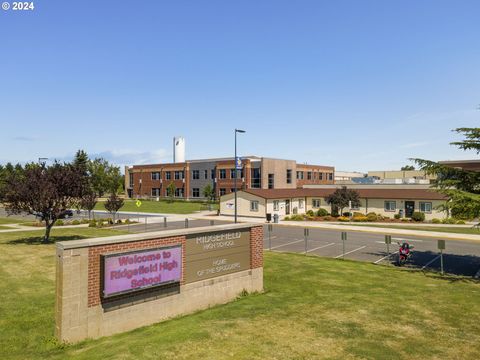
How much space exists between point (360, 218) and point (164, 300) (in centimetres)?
4005

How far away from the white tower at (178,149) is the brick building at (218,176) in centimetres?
938

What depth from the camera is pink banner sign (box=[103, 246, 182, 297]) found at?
33.3 feet

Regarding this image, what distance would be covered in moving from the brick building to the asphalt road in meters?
35.2

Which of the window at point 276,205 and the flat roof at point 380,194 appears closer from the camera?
the flat roof at point 380,194

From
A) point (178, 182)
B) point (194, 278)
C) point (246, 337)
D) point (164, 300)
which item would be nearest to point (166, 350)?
point (246, 337)

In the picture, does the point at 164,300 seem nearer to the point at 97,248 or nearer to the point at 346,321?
the point at 97,248

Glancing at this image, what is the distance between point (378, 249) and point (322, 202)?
2914 cm

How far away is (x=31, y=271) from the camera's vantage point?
17.5 metres

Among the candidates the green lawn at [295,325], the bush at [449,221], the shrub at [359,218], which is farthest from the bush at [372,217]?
the green lawn at [295,325]

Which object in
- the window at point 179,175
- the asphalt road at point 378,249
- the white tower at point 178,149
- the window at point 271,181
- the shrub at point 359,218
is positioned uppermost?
the white tower at point 178,149

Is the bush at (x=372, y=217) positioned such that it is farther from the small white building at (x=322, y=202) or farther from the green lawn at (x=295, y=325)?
the green lawn at (x=295, y=325)

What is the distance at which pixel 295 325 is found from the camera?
10.2 metres

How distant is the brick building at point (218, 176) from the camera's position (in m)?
70.2

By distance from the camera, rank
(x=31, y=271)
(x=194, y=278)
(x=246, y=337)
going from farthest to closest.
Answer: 1. (x=31, y=271)
2. (x=194, y=278)
3. (x=246, y=337)
